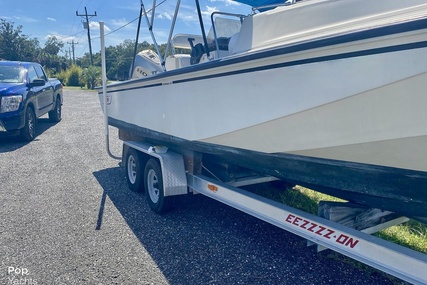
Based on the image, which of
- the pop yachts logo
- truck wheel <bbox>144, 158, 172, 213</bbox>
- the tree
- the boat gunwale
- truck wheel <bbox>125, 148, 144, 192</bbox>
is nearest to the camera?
the boat gunwale

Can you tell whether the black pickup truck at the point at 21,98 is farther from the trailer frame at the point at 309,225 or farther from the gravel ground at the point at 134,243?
the trailer frame at the point at 309,225

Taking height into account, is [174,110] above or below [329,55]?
below

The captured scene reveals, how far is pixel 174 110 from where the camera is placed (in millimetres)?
3443

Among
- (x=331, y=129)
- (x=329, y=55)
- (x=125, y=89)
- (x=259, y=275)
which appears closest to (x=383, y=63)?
(x=329, y=55)

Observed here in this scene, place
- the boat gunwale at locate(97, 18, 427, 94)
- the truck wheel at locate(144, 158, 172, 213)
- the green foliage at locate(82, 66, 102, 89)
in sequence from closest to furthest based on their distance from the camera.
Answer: the boat gunwale at locate(97, 18, 427, 94) → the truck wheel at locate(144, 158, 172, 213) → the green foliage at locate(82, 66, 102, 89)

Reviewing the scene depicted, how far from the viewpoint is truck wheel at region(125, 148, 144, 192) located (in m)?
4.57

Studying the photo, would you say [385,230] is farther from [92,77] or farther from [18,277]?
[92,77]

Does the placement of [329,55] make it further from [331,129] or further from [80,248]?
[80,248]

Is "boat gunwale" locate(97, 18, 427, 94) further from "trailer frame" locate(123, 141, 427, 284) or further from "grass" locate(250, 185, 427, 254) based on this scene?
"grass" locate(250, 185, 427, 254)

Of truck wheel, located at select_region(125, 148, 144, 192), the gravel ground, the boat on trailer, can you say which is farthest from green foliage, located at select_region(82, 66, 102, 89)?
the boat on trailer

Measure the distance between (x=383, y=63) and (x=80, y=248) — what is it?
2.99m

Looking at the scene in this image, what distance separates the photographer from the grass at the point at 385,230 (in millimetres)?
3262

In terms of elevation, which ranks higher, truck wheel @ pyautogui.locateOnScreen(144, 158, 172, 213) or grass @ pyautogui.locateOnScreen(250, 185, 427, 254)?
truck wheel @ pyautogui.locateOnScreen(144, 158, 172, 213)

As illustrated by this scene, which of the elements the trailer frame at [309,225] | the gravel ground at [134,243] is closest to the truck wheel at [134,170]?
the gravel ground at [134,243]
